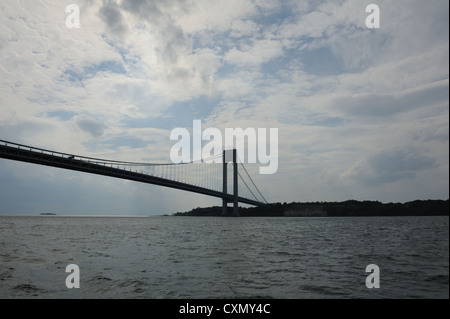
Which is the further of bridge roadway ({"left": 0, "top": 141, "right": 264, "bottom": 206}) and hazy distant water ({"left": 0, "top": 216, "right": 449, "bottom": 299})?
bridge roadway ({"left": 0, "top": 141, "right": 264, "bottom": 206})

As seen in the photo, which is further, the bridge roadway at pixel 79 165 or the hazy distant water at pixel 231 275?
the bridge roadway at pixel 79 165

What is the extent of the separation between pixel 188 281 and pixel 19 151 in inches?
2382

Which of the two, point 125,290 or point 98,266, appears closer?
point 125,290

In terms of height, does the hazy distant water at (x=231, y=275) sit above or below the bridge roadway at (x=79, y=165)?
below

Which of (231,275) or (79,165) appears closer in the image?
(231,275)

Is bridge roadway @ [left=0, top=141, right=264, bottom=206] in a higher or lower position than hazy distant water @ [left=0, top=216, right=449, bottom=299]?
higher

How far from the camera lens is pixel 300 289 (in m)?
9.02

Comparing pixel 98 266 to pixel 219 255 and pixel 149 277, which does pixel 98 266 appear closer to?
pixel 149 277
